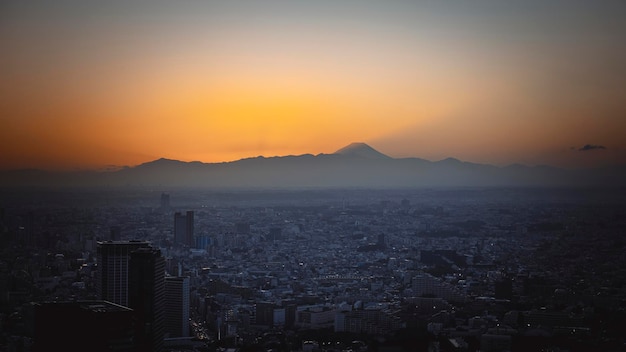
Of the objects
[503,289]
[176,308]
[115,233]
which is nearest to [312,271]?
[115,233]

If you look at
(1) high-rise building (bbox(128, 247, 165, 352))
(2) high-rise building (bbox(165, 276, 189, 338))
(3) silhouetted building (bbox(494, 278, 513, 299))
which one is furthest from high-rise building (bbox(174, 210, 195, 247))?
(1) high-rise building (bbox(128, 247, 165, 352))

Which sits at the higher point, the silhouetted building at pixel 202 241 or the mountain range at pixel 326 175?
the mountain range at pixel 326 175

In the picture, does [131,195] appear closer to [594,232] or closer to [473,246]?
[473,246]

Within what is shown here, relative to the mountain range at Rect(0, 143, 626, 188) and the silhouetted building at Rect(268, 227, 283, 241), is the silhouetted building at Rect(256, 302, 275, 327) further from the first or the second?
the silhouetted building at Rect(268, 227, 283, 241)

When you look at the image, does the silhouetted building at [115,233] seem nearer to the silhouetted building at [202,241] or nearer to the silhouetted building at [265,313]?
the silhouetted building at [265,313]

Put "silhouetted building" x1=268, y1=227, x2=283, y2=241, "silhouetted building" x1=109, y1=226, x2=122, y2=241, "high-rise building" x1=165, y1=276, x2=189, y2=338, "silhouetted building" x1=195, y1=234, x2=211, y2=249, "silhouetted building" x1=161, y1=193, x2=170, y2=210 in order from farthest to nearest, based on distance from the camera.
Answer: "silhouetted building" x1=268, y1=227, x2=283, y2=241, "silhouetted building" x1=161, y1=193, x2=170, y2=210, "silhouetted building" x1=195, y1=234, x2=211, y2=249, "silhouetted building" x1=109, y1=226, x2=122, y2=241, "high-rise building" x1=165, y1=276, x2=189, y2=338

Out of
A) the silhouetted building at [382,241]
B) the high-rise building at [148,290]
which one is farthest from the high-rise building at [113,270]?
the silhouetted building at [382,241]

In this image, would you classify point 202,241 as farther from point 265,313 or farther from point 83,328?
point 83,328
